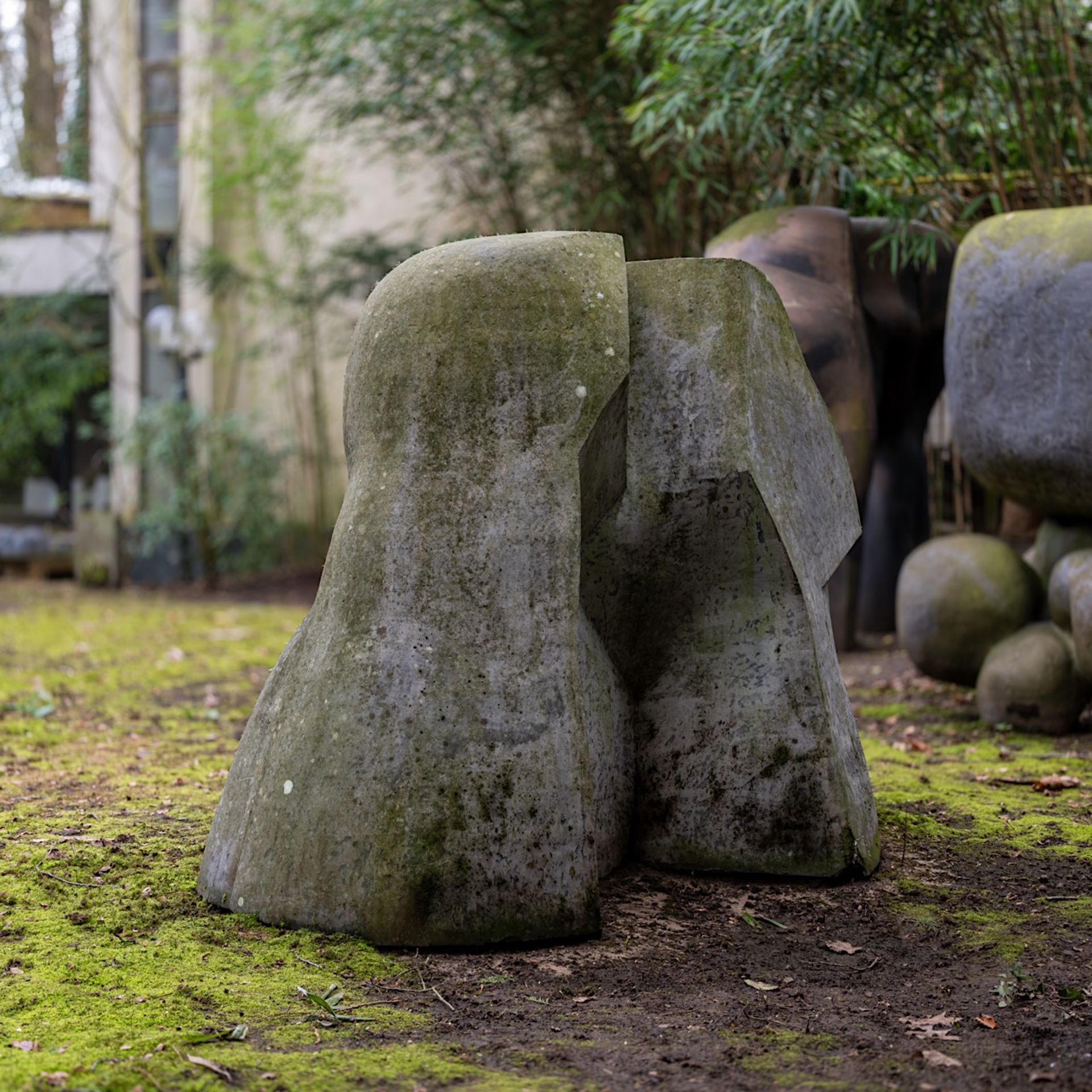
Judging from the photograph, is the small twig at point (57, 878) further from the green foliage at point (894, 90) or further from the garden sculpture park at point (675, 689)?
the green foliage at point (894, 90)

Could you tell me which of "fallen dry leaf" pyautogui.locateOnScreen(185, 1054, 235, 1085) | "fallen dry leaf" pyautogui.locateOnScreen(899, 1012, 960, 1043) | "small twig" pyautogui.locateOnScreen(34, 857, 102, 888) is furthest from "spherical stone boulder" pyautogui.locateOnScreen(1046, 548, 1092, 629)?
"fallen dry leaf" pyautogui.locateOnScreen(185, 1054, 235, 1085)

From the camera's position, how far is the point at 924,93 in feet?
18.2

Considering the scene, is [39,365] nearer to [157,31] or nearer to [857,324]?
[157,31]

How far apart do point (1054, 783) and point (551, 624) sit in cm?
211

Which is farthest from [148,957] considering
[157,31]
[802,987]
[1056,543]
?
[157,31]

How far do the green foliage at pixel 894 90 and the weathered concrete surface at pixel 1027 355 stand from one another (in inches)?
29.5

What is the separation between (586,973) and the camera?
2.60m

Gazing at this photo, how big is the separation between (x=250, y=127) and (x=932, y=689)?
24.6 feet

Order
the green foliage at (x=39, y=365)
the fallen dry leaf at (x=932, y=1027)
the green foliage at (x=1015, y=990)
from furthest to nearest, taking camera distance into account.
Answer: the green foliage at (x=39, y=365)
the green foliage at (x=1015, y=990)
the fallen dry leaf at (x=932, y=1027)

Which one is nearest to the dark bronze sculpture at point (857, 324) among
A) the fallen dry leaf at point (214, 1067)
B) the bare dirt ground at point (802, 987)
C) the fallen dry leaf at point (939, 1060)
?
the bare dirt ground at point (802, 987)

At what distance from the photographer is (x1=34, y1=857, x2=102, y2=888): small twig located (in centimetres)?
299

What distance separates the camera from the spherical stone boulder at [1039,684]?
489cm

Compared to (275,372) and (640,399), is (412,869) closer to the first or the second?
(640,399)

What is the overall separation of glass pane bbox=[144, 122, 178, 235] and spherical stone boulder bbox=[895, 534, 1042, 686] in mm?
8668
